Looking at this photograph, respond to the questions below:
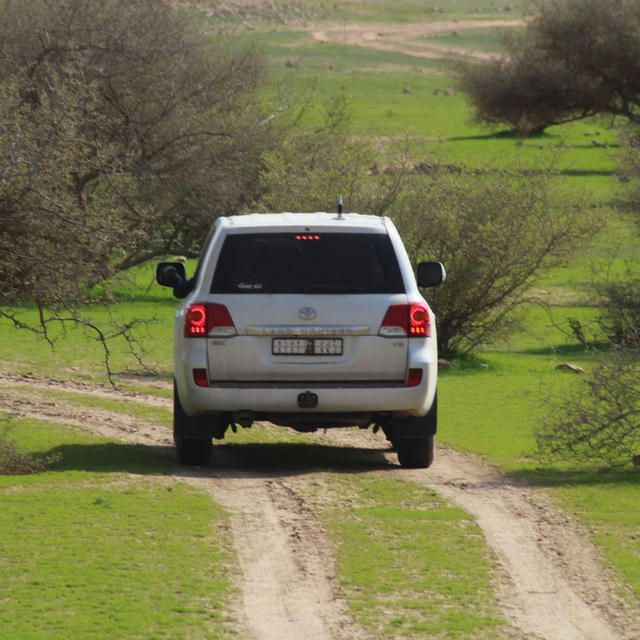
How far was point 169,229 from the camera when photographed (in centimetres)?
2962

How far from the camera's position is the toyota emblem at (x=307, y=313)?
11344 mm

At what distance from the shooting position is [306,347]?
11.4 m

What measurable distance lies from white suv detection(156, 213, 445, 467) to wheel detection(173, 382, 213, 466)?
141 mm

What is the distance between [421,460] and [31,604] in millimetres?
5139

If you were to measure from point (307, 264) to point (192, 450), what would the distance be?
184 cm

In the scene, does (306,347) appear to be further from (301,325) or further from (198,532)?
(198,532)

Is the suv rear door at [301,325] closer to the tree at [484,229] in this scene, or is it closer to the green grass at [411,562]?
the green grass at [411,562]

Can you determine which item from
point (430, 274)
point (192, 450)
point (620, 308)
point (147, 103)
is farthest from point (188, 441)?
point (147, 103)

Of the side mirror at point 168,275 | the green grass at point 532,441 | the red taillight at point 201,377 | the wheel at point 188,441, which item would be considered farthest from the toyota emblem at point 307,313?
the green grass at point 532,441

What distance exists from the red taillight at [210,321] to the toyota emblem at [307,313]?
1.67 feet

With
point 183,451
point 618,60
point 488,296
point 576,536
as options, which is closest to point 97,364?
point 488,296

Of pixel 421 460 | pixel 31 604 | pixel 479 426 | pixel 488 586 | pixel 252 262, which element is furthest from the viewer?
pixel 479 426

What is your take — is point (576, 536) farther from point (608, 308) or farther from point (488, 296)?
point (608, 308)

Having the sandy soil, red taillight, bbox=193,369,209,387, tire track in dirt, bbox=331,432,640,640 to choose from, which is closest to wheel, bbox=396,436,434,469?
tire track in dirt, bbox=331,432,640,640
